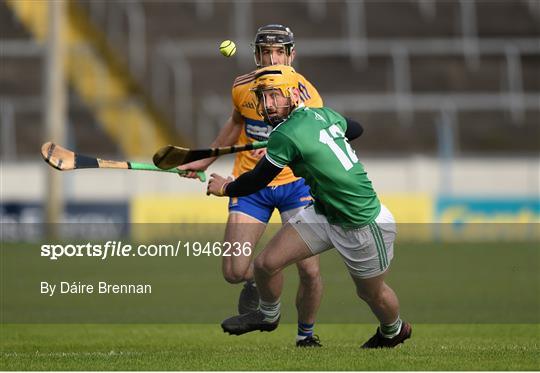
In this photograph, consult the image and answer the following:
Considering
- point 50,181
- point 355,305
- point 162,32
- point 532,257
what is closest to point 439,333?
point 355,305

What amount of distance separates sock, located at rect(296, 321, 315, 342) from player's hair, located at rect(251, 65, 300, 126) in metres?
1.69

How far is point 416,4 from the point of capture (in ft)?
99.9

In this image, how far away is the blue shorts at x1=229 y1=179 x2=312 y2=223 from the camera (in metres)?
9.68

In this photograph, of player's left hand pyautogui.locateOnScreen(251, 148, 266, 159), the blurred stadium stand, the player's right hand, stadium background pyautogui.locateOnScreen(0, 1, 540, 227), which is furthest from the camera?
the blurred stadium stand

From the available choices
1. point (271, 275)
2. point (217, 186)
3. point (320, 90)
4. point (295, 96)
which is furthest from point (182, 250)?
point (320, 90)

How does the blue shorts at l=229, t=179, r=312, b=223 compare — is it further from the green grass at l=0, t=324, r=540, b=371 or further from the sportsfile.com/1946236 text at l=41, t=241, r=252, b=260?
the green grass at l=0, t=324, r=540, b=371

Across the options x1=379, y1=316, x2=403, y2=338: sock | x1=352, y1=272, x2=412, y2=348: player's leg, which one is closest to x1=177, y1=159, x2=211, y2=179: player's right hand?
x1=352, y1=272, x2=412, y2=348: player's leg

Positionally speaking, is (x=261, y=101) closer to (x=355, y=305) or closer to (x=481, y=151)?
(x=355, y=305)

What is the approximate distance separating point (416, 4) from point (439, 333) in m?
20.2

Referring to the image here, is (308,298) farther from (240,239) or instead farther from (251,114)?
(251,114)

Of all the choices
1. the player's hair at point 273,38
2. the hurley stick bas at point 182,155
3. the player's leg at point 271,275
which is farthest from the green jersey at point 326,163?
the player's hair at point 273,38

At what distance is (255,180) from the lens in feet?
27.2

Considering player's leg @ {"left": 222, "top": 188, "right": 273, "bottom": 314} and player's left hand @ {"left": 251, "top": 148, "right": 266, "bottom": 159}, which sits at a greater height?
player's left hand @ {"left": 251, "top": 148, "right": 266, "bottom": 159}

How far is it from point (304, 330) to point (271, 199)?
1.03 m
